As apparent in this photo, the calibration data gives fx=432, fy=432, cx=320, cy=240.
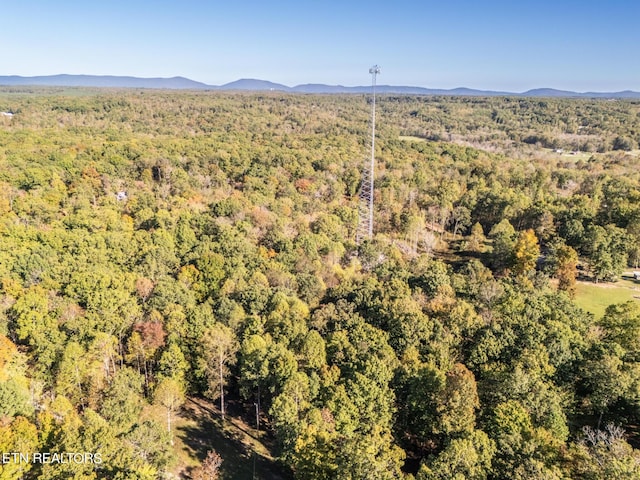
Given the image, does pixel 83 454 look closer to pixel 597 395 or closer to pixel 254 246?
pixel 597 395

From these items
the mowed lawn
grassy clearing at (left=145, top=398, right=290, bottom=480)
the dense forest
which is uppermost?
the dense forest

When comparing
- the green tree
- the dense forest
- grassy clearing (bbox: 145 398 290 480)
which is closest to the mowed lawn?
the dense forest

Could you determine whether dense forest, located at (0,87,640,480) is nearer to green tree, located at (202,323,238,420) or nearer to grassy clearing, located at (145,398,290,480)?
green tree, located at (202,323,238,420)

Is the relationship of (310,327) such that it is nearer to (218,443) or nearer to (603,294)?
(218,443)

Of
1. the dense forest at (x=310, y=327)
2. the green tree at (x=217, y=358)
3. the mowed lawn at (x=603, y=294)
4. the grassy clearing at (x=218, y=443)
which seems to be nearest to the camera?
the dense forest at (x=310, y=327)

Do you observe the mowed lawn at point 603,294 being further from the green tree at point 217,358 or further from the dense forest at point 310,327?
the green tree at point 217,358

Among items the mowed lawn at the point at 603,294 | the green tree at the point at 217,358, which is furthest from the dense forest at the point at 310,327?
the mowed lawn at the point at 603,294

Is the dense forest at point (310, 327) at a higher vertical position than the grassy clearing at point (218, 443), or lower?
higher

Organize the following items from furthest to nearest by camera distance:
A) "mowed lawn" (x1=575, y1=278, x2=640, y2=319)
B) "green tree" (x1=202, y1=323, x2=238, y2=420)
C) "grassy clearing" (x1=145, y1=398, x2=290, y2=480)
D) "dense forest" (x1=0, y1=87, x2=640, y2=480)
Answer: "mowed lawn" (x1=575, y1=278, x2=640, y2=319) → "green tree" (x1=202, y1=323, x2=238, y2=420) → "grassy clearing" (x1=145, y1=398, x2=290, y2=480) → "dense forest" (x1=0, y1=87, x2=640, y2=480)
